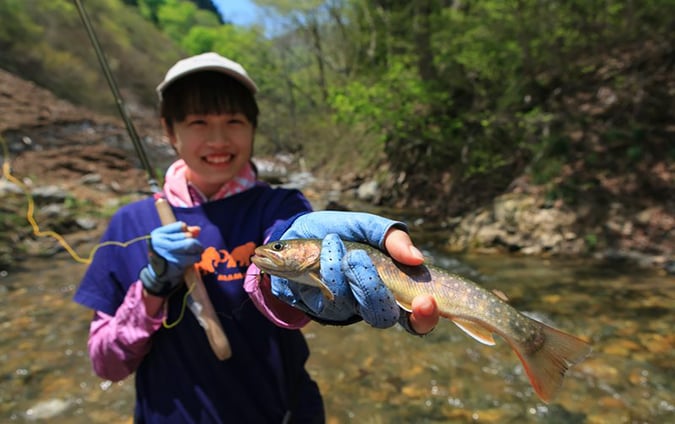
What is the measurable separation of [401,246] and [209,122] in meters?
1.03

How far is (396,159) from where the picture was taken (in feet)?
45.8

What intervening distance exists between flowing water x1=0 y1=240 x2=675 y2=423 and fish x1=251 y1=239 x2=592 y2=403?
224 cm

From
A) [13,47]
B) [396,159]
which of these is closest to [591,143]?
[396,159]

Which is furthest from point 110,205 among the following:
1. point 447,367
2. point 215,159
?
point 215,159

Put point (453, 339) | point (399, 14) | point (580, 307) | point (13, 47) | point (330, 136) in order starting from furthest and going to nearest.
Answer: point (330, 136)
point (13, 47)
point (399, 14)
point (580, 307)
point (453, 339)

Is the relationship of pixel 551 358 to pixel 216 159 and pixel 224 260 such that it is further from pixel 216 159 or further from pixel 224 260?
pixel 216 159

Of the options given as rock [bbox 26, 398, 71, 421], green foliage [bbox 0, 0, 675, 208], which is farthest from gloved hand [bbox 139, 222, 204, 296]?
green foliage [bbox 0, 0, 675, 208]

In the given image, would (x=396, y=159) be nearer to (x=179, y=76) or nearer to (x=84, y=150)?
(x=84, y=150)

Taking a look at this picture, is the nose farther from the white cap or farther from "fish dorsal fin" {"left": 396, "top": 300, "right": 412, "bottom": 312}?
"fish dorsal fin" {"left": 396, "top": 300, "right": 412, "bottom": 312}

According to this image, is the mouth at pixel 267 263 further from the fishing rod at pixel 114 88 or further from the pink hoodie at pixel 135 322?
the fishing rod at pixel 114 88

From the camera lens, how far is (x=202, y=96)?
1.78m

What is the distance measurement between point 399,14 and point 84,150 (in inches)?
509

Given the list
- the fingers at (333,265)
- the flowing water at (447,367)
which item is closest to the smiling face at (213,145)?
the fingers at (333,265)

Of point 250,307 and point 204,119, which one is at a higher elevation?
point 204,119
